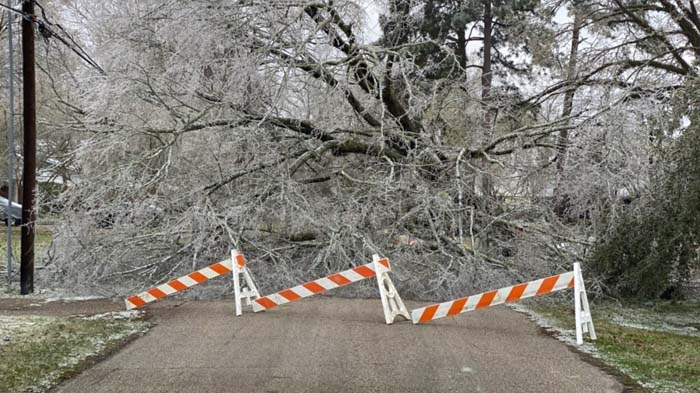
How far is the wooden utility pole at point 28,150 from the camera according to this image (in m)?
11.8

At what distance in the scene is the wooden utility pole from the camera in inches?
465

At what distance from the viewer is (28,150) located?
465 inches

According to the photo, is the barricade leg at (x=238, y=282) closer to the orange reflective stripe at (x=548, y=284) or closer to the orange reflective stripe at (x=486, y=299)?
the orange reflective stripe at (x=486, y=299)

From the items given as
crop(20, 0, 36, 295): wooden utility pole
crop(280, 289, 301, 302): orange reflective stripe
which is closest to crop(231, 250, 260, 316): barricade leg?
crop(280, 289, 301, 302): orange reflective stripe

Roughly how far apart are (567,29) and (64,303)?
44.8 feet

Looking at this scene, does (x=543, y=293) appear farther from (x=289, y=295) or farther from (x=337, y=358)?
(x=289, y=295)

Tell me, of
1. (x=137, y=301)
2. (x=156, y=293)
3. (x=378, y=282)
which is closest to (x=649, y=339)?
(x=378, y=282)

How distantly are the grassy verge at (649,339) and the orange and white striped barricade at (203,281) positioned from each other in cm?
398

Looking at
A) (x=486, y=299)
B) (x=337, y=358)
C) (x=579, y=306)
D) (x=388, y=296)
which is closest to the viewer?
(x=337, y=358)

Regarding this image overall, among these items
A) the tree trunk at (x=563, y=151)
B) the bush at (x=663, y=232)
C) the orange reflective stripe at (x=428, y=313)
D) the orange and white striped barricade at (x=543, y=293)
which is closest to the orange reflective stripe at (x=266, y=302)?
the orange reflective stripe at (x=428, y=313)

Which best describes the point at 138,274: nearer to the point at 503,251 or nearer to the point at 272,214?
the point at 272,214

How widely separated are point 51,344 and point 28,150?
522cm

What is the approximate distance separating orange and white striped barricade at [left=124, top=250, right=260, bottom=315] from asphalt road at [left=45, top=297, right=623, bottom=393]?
0.27m

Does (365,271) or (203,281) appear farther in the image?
(203,281)
